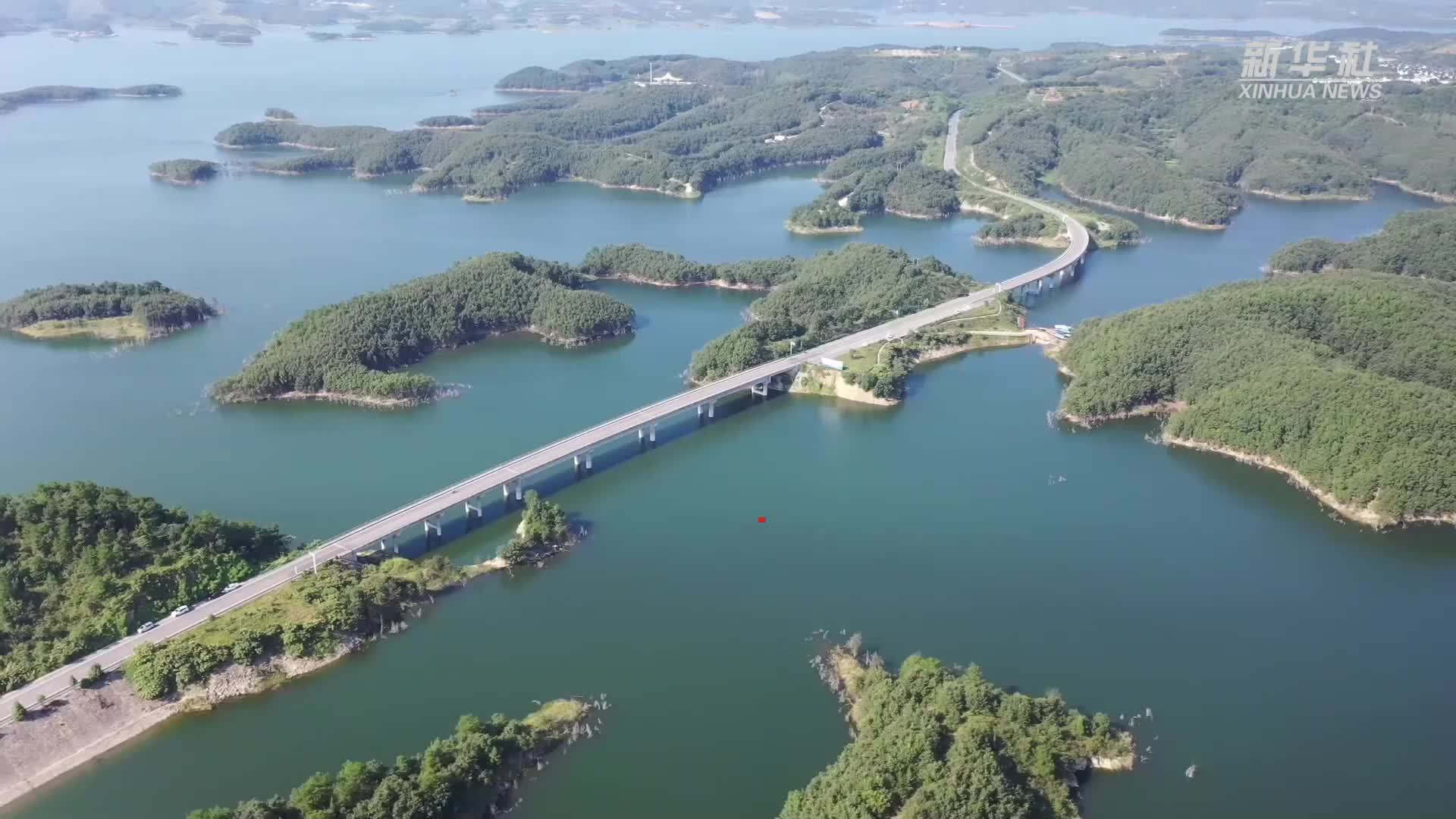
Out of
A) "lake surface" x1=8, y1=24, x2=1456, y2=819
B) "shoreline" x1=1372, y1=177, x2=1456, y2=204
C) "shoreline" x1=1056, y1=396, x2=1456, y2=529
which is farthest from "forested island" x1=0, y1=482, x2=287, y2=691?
"shoreline" x1=1372, y1=177, x2=1456, y2=204

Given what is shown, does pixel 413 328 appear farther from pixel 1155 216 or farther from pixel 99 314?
pixel 1155 216

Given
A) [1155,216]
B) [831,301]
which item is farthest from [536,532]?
[1155,216]

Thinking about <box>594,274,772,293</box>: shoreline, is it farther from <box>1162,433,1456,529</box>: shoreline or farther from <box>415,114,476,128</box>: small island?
<box>415,114,476,128</box>: small island

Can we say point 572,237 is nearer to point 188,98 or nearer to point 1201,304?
point 1201,304

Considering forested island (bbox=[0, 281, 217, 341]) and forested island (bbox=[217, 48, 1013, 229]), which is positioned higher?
forested island (bbox=[217, 48, 1013, 229])

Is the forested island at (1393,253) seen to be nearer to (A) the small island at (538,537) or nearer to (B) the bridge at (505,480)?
(B) the bridge at (505,480)

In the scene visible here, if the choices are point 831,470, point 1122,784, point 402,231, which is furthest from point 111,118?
point 1122,784
